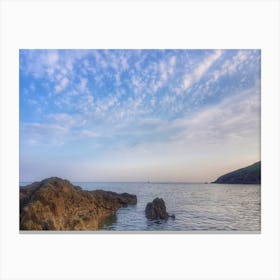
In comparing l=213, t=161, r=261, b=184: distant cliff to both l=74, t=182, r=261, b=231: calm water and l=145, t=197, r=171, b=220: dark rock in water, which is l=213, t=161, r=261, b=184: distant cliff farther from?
l=145, t=197, r=171, b=220: dark rock in water

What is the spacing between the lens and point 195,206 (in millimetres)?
3984

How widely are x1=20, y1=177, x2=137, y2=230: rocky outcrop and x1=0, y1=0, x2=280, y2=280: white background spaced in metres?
0.15

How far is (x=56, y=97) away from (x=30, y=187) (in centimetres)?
139

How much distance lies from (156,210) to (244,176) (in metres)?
1.40

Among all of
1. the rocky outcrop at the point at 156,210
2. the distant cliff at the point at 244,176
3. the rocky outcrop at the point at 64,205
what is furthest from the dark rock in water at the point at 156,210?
the distant cliff at the point at 244,176

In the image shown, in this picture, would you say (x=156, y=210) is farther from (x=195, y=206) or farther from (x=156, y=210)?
(x=195, y=206)

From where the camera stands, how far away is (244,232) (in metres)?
3.70
